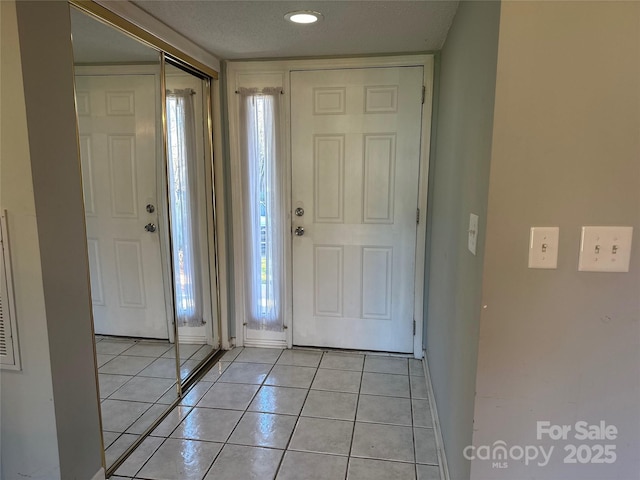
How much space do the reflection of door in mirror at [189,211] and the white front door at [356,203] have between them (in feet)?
2.09

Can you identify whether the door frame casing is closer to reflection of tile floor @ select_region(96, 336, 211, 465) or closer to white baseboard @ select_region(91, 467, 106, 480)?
reflection of tile floor @ select_region(96, 336, 211, 465)

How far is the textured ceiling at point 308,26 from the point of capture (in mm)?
1915

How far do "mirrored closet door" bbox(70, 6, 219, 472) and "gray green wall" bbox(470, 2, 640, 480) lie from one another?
160cm

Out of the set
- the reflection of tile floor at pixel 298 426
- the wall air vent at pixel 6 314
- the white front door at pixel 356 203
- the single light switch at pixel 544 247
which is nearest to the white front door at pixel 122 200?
the wall air vent at pixel 6 314

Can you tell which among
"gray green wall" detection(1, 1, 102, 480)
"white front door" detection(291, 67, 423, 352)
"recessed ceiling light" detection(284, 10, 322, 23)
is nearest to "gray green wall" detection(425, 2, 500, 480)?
"white front door" detection(291, 67, 423, 352)

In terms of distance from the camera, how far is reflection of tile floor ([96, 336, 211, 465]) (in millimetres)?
1929

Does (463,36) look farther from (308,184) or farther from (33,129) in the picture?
(33,129)

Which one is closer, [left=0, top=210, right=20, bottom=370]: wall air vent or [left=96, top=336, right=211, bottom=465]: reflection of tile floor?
[left=0, top=210, right=20, bottom=370]: wall air vent

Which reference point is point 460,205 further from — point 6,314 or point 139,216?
point 6,314

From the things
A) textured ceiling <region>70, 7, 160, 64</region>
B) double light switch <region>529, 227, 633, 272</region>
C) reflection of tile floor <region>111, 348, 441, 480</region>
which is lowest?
reflection of tile floor <region>111, 348, 441, 480</region>

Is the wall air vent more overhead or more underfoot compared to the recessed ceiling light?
more underfoot

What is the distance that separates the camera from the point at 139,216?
2.17 metres

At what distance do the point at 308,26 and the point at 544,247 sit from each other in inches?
68.0

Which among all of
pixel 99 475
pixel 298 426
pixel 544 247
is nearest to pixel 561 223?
pixel 544 247
